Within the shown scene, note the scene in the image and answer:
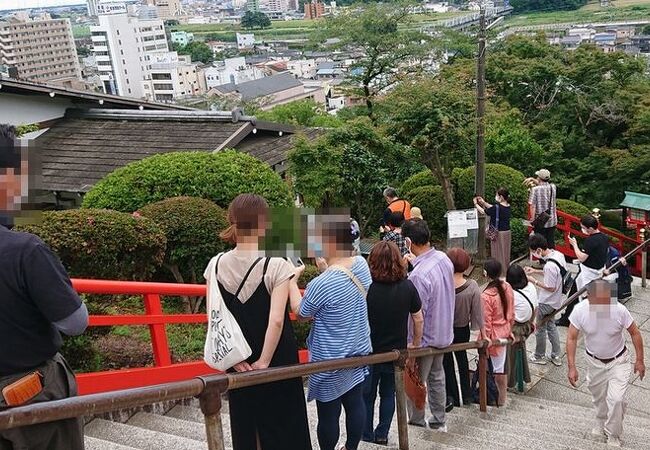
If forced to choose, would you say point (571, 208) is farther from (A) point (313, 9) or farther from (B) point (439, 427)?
(A) point (313, 9)

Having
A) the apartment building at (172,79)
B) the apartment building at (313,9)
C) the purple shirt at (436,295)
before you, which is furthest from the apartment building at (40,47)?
the purple shirt at (436,295)

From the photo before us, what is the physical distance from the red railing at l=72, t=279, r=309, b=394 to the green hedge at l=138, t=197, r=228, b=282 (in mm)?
1675

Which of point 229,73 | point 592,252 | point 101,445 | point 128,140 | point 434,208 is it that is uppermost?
point 128,140

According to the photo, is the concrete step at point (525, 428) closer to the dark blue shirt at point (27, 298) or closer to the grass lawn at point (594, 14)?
the dark blue shirt at point (27, 298)

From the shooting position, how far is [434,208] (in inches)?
490

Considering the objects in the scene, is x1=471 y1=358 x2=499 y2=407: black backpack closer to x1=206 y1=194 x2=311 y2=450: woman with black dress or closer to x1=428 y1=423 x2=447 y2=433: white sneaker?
x1=428 y1=423 x2=447 y2=433: white sneaker

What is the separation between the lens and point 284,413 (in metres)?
3.03

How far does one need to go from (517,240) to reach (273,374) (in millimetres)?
9795

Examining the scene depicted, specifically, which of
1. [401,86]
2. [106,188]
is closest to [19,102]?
[106,188]

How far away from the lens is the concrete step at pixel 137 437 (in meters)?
3.70

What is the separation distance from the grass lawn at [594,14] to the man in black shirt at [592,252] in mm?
94316

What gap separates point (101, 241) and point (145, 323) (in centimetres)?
84

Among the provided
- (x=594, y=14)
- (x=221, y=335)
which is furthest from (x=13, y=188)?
(x=594, y=14)

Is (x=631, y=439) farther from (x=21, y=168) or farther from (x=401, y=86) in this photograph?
(x=401, y=86)
